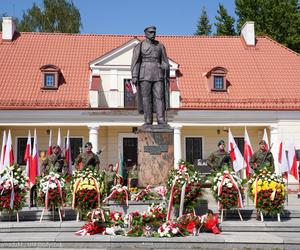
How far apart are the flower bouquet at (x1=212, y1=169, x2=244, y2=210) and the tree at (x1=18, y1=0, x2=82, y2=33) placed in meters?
29.9

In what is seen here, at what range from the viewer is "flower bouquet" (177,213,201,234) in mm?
7789

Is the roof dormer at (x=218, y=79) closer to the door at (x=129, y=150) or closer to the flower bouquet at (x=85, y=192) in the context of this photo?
the door at (x=129, y=150)

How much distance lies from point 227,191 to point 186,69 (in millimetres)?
16998

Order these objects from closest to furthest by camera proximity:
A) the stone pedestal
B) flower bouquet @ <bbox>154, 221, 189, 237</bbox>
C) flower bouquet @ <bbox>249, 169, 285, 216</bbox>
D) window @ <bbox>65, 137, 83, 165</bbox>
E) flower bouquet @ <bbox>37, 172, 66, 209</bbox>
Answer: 1. flower bouquet @ <bbox>154, 221, 189, 237</bbox>
2. flower bouquet @ <bbox>249, 169, 285, 216</bbox>
3. flower bouquet @ <bbox>37, 172, 66, 209</bbox>
4. the stone pedestal
5. window @ <bbox>65, 137, 83, 165</bbox>

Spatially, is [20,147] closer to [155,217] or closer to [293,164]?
[293,164]

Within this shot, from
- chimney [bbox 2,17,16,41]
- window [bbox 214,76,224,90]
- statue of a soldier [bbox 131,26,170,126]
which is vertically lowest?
statue of a soldier [bbox 131,26,170,126]

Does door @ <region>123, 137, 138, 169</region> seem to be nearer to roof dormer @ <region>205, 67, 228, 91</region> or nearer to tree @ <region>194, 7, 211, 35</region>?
roof dormer @ <region>205, 67, 228, 91</region>

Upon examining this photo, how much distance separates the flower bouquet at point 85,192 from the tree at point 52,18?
95.9 ft

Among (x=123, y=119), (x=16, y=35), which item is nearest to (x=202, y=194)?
(x=123, y=119)

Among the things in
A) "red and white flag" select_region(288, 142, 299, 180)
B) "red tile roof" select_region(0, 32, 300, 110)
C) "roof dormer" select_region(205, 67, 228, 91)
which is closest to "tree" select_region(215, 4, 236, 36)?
"red tile roof" select_region(0, 32, 300, 110)

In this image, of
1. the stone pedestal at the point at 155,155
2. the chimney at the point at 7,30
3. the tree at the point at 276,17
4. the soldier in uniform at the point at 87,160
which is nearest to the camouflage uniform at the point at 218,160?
the stone pedestal at the point at 155,155

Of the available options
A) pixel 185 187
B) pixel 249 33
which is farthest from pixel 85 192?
pixel 249 33

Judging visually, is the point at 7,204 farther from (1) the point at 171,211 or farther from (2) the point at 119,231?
(1) the point at 171,211

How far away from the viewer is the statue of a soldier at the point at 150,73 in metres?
9.99
